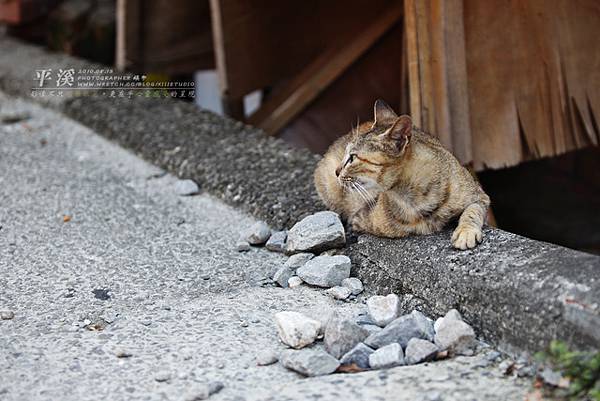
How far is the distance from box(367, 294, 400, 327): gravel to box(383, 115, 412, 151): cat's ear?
22.3 inches

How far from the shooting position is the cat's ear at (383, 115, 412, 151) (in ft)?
10.1

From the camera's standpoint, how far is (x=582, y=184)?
6121 millimetres

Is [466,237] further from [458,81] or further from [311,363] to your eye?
[458,81]

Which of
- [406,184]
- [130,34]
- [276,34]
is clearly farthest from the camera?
[130,34]

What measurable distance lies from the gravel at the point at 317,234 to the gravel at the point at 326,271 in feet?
0.33

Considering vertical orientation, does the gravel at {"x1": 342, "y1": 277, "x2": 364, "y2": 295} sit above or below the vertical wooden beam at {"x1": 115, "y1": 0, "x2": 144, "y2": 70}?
below

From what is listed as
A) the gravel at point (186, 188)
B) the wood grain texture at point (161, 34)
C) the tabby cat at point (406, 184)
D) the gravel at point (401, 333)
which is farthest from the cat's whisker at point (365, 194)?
the wood grain texture at point (161, 34)

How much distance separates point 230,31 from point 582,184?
278 cm

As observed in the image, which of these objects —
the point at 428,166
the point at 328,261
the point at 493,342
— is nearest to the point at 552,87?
the point at 428,166

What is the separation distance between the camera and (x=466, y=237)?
3.05 m

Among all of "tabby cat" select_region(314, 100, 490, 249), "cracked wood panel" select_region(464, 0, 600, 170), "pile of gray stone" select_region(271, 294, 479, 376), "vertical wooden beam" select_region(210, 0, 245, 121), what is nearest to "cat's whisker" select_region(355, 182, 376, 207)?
"tabby cat" select_region(314, 100, 490, 249)

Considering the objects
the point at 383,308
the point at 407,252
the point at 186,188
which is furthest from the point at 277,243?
the point at 186,188

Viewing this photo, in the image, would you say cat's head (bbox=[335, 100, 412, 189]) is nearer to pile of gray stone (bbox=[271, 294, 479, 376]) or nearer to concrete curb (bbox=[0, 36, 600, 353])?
concrete curb (bbox=[0, 36, 600, 353])

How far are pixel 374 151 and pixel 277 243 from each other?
0.70 m
